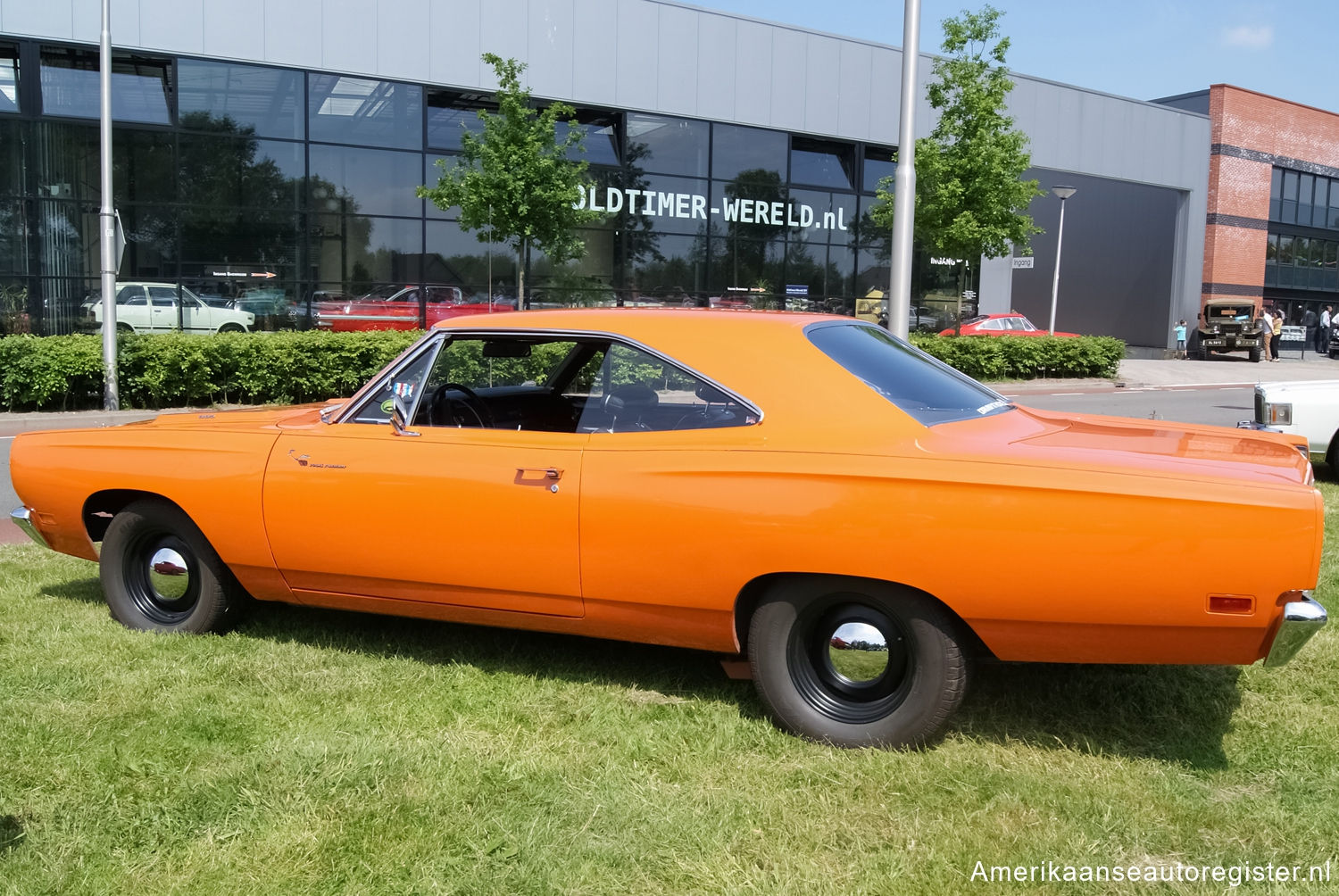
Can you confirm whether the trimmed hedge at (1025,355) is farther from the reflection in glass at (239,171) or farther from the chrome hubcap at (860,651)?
the chrome hubcap at (860,651)

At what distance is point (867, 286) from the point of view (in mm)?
29219

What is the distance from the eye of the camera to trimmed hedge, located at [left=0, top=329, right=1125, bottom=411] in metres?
15.1

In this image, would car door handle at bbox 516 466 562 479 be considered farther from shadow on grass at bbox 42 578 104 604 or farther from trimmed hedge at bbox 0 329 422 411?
trimmed hedge at bbox 0 329 422 411

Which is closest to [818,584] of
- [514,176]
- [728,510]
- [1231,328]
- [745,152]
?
[728,510]

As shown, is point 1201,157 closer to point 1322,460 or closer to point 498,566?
point 1322,460

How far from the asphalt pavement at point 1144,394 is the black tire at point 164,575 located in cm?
289

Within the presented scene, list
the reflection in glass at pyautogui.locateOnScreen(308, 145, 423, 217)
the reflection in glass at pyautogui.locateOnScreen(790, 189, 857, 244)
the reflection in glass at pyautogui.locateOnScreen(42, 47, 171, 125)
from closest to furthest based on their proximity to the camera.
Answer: the reflection in glass at pyautogui.locateOnScreen(42, 47, 171, 125) < the reflection in glass at pyautogui.locateOnScreen(308, 145, 423, 217) < the reflection in glass at pyautogui.locateOnScreen(790, 189, 857, 244)

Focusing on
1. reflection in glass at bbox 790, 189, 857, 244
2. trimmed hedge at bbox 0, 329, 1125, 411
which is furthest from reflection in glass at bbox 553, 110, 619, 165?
trimmed hedge at bbox 0, 329, 1125, 411

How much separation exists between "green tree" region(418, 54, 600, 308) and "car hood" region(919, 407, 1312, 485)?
16017mm

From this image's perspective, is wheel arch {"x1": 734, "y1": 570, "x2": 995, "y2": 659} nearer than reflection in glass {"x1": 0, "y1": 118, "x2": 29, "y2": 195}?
Yes

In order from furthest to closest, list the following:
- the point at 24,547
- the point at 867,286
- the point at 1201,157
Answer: the point at 1201,157
the point at 867,286
the point at 24,547

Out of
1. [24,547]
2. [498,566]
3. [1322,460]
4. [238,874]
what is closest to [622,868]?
[238,874]

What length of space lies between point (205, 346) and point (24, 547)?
1008 cm

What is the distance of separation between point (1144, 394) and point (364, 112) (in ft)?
56.7
